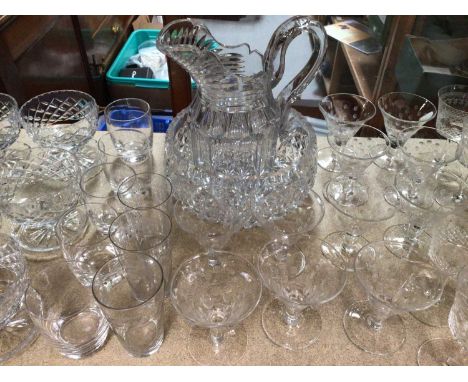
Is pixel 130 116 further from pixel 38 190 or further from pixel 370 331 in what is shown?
pixel 370 331

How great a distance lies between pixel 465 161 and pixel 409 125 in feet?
0.36

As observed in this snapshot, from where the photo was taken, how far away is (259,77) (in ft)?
1.79

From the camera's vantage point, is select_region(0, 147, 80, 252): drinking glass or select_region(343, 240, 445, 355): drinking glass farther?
select_region(0, 147, 80, 252): drinking glass

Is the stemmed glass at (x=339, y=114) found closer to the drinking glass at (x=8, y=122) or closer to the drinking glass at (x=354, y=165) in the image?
the drinking glass at (x=354, y=165)

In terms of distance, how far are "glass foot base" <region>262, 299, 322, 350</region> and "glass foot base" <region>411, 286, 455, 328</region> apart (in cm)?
13

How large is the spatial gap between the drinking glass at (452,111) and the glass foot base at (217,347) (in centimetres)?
50

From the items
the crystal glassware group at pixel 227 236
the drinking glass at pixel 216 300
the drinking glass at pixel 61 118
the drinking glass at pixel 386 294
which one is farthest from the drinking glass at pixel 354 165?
the drinking glass at pixel 61 118

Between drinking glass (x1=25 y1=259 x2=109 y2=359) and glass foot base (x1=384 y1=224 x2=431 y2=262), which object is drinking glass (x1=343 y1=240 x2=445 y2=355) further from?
drinking glass (x1=25 y1=259 x2=109 y2=359)

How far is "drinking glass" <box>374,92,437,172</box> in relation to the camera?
0.73 m

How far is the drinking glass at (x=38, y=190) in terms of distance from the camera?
2.03 feet

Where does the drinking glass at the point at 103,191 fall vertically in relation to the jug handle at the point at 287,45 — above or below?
below

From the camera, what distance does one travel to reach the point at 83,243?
1.95ft

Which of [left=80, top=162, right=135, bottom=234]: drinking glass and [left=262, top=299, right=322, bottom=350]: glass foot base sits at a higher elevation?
[left=80, top=162, right=135, bottom=234]: drinking glass

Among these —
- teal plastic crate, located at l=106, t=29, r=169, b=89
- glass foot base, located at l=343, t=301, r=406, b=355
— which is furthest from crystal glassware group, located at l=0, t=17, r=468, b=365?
teal plastic crate, located at l=106, t=29, r=169, b=89
